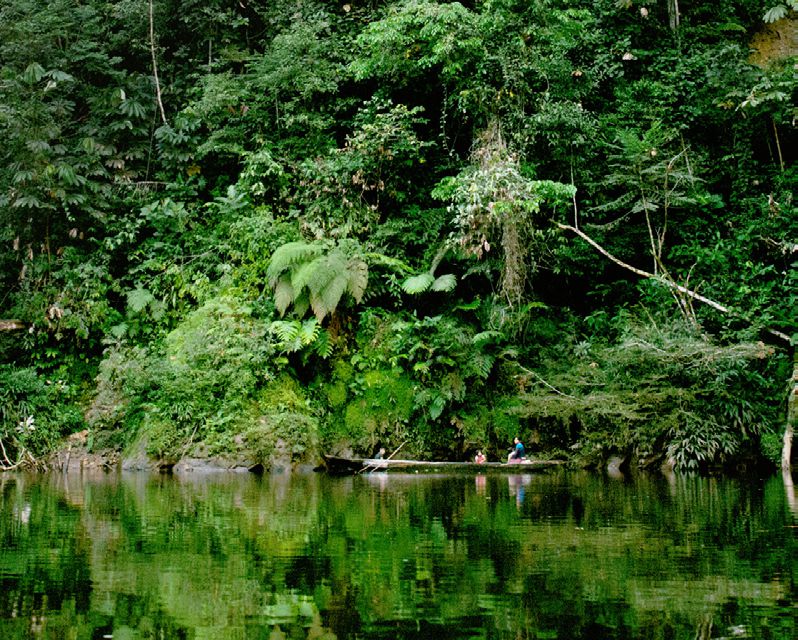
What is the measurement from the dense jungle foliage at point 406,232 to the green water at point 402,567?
520cm

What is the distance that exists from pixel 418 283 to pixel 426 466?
338cm

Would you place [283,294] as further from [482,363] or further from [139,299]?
[482,363]

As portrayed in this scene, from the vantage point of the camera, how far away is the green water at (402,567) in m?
3.19

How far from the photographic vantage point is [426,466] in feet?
40.6

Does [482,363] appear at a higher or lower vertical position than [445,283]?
lower

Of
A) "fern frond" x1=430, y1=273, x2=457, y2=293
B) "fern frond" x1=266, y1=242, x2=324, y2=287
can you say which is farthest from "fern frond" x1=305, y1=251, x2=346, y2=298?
"fern frond" x1=430, y1=273, x2=457, y2=293

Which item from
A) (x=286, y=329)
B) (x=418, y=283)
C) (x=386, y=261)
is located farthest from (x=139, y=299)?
(x=418, y=283)

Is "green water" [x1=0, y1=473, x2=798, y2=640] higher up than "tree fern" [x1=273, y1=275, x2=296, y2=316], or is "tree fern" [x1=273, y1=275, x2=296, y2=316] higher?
"tree fern" [x1=273, y1=275, x2=296, y2=316]

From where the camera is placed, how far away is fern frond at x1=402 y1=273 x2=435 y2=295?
1424 centimetres

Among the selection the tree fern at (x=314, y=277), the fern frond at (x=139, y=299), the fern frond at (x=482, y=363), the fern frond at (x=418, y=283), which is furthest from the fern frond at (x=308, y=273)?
the fern frond at (x=139, y=299)

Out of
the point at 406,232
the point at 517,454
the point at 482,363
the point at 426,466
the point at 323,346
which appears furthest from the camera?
the point at 406,232

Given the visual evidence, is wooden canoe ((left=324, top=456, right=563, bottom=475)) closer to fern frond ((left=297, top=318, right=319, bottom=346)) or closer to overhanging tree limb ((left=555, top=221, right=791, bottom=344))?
fern frond ((left=297, top=318, right=319, bottom=346))

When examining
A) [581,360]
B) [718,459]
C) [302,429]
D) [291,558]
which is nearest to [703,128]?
[581,360]

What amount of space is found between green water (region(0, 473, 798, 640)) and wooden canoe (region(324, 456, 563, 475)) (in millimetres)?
3753
